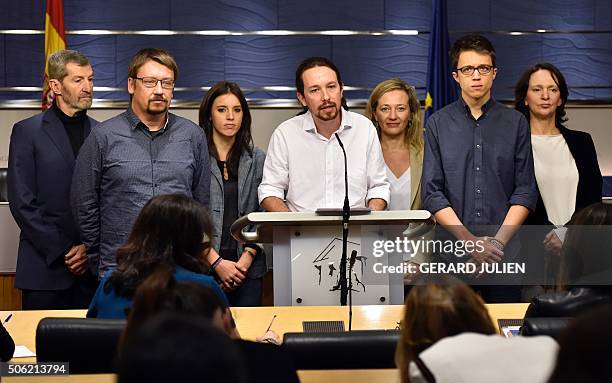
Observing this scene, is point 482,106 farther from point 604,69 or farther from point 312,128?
point 604,69

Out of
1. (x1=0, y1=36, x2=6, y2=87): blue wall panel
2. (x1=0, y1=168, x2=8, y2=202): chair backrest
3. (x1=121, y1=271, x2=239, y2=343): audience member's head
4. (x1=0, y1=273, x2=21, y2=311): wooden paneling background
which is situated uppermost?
(x1=0, y1=36, x2=6, y2=87): blue wall panel

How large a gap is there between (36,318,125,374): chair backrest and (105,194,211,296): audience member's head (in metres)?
0.34

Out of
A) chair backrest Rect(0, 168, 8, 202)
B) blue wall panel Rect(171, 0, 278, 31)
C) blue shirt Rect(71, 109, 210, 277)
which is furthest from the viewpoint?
blue wall panel Rect(171, 0, 278, 31)

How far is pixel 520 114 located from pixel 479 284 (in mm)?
914

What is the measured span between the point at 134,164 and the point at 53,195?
64 cm

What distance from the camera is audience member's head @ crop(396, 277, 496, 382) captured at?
212 cm

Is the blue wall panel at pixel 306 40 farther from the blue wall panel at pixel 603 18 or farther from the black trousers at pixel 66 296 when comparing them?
the black trousers at pixel 66 296

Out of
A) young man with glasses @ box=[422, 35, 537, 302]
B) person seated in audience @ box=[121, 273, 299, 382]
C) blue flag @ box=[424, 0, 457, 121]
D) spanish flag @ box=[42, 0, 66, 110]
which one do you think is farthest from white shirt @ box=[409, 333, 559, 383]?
spanish flag @ box=[42, 0, 66, 110]

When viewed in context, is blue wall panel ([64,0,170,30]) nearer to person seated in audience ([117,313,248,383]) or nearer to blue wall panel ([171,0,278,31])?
blue wall panel ([171,0,278,31])

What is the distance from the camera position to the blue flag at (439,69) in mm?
6941

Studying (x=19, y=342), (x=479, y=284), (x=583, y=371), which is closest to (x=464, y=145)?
(x=479, y=284)

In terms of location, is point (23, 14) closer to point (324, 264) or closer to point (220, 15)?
point (220, 15)

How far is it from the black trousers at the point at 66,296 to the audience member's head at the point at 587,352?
12.7 feet

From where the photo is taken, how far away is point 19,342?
11.4 ft
